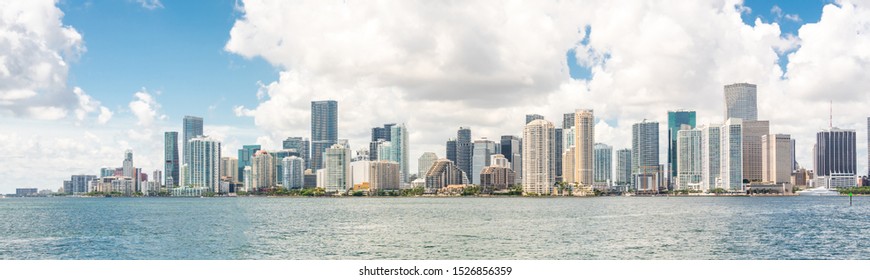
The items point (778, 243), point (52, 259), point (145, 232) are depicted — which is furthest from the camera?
point (145, 232)

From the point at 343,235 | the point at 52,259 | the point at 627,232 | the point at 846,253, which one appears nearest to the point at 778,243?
the point at 846,253

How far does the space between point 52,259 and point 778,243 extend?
45843mm

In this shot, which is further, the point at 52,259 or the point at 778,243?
the point at 778,243

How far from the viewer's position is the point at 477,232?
66.2 meters
